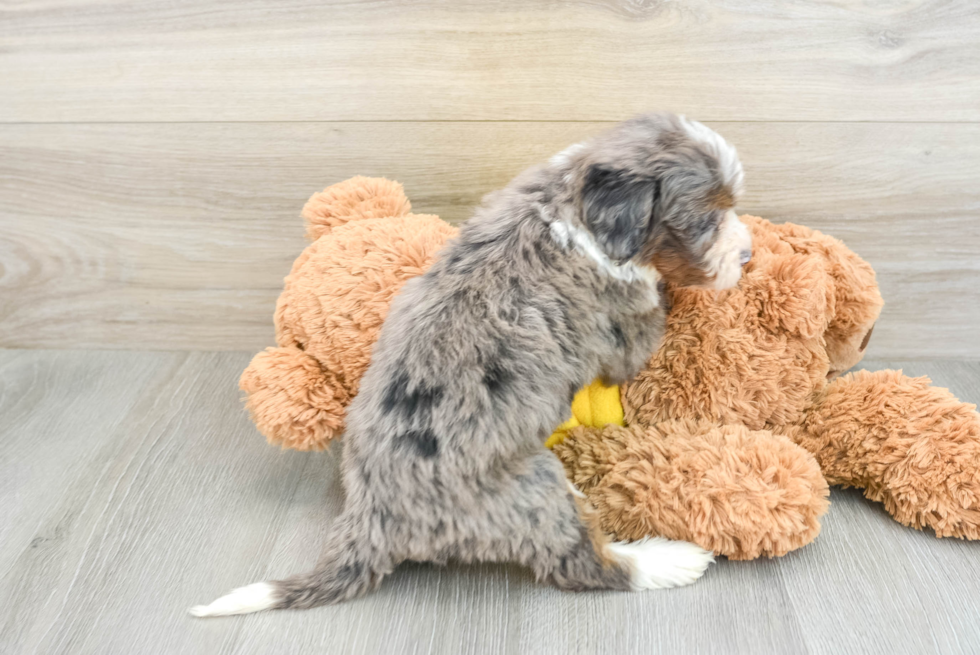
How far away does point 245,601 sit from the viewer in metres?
1.23

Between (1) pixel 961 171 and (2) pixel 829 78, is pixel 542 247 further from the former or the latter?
(1) pixel 961 171

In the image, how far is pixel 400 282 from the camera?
1408mm

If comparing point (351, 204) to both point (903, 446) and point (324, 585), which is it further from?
point (903, 446)

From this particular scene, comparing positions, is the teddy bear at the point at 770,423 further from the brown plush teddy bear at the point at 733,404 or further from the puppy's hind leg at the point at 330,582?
the puppy's hind leg at the point at 330,582

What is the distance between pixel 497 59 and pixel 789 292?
2.60 feet

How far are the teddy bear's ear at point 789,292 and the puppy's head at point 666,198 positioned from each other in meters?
0.12

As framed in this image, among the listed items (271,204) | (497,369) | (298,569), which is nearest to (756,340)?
(497,369)

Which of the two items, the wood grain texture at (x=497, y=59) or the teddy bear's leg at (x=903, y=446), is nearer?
the teddy bear's leg at (x=903, y=446)

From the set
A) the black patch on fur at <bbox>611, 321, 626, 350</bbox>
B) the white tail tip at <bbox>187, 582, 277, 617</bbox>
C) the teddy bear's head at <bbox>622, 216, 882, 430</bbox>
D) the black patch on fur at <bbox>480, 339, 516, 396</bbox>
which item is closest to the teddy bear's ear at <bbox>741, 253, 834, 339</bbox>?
A: the teddy bear's head at <bbox>622, 216, 882, 430</bbox>

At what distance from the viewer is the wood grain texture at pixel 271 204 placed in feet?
5.39

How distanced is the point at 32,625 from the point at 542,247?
111cm

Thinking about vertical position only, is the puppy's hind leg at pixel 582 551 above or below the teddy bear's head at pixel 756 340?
below

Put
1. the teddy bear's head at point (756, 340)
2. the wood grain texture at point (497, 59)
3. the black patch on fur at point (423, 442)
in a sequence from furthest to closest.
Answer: the wood grain texture at point (497, 59) < the teddy bear's head at point (756, 340) < the black patch on fur at point (423, 442)

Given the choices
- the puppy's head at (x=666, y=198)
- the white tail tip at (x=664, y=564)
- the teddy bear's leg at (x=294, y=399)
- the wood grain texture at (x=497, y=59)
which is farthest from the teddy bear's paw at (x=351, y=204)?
the white tail tip at (x=664, y=564)
